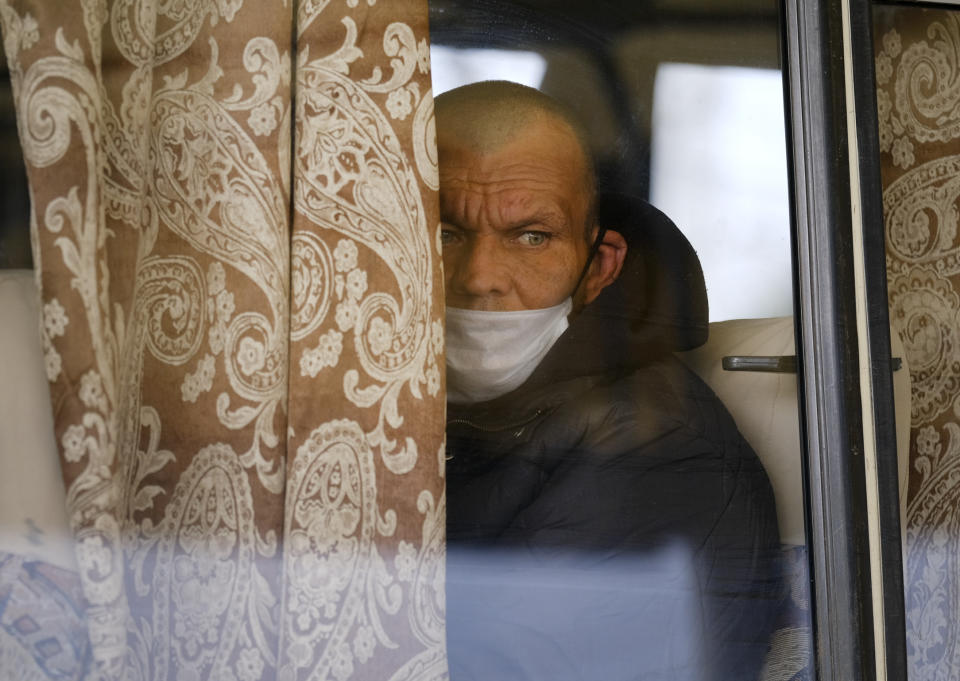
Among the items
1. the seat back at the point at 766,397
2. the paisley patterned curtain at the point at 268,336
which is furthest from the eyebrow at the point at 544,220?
the seat back at the point at 766,397

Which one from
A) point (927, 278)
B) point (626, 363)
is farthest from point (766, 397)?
point (927, 278)

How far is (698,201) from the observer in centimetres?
114

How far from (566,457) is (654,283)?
0.81 feet

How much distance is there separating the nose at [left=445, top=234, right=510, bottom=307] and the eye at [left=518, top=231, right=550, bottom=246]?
32 mm

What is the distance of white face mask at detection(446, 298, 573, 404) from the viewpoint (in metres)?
1.06

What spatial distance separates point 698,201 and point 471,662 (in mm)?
626

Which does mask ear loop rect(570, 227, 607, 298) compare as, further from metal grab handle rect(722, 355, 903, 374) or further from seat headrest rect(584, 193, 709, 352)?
metal grab handle rect(722, 355, 903, 374)

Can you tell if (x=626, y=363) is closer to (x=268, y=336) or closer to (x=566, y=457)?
(x=566, y=457)

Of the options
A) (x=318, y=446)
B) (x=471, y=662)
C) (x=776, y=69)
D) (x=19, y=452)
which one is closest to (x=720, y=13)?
(x=776, y=69)

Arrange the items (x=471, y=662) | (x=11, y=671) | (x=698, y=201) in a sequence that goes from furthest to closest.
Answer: (x=698, y=201), (x=471, y=662), (x=11, y=671)

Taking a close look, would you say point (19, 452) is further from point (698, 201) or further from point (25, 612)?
point (698, 201)

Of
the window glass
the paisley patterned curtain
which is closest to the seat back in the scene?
the window glass

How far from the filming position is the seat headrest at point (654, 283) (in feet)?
3.68

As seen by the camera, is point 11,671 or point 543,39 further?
point 543,39
